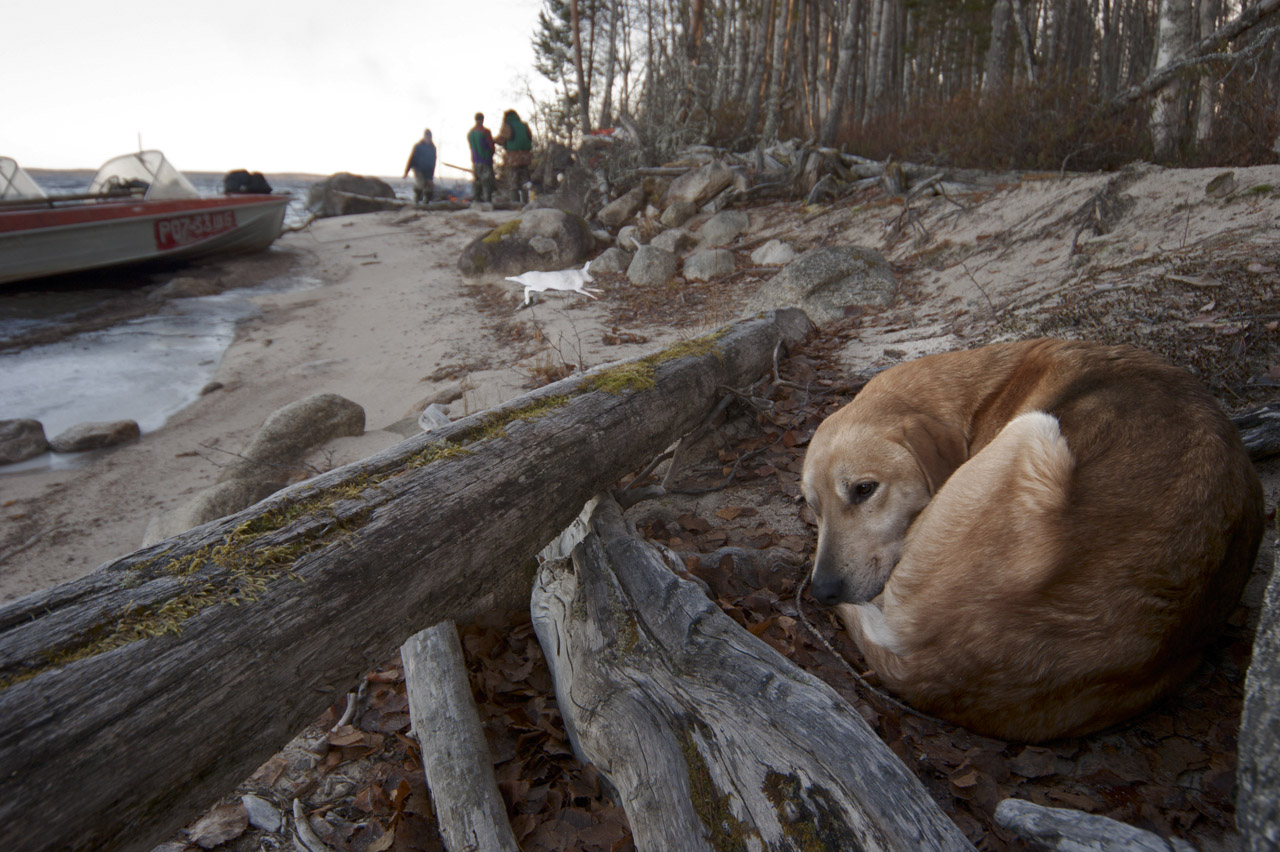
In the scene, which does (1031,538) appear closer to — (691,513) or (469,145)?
(691,513)

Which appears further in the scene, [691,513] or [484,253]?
[484,253]

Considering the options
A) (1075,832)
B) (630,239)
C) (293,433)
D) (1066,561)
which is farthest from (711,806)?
(630,239)

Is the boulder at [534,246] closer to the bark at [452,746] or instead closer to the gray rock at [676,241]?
the gray rock at [676,241]

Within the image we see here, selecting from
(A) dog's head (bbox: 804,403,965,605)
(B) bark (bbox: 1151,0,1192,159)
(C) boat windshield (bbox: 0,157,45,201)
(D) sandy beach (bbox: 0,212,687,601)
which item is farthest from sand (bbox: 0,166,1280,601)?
(C) boat windshield (bbox: 0,157,45,201)

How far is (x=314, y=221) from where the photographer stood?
2503cm

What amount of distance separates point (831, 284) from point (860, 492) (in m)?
5.18

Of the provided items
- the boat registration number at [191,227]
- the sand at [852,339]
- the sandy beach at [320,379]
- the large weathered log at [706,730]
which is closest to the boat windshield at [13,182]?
the boat registration number at [191,227]

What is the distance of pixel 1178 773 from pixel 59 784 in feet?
10.4

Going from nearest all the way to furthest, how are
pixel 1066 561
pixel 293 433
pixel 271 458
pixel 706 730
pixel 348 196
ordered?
pixel 706 730 < pixel 1066 561 < pixel 271 458 < pixel 293 433 < pixel 348 196

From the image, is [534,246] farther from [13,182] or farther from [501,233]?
[13,182]

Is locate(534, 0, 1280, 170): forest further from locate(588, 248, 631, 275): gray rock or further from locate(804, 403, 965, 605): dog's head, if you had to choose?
locate(804, 403, 965, 605): dog's head

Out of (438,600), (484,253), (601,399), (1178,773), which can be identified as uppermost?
(484,253)

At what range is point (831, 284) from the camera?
7.72 meters

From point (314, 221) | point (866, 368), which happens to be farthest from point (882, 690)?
point (314, 221)
